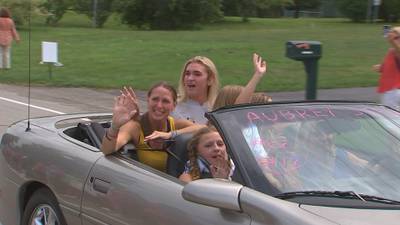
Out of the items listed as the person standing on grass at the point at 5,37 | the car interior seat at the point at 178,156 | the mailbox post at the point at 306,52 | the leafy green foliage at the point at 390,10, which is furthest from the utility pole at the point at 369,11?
the car interior seat at the point at 178,156

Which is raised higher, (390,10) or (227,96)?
(390,10)

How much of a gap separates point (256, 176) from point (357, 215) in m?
0.53

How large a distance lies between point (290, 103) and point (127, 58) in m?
18.1

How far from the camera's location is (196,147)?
3.57 m

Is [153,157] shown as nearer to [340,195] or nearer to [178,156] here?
[178,156]

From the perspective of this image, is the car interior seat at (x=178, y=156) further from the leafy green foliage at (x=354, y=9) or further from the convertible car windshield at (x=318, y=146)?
the leafy green foliage at (x=354, y=9)

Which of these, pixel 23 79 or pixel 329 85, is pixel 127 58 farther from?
pixel 329 85

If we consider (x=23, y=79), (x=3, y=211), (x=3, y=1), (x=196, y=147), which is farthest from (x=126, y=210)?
(x=3, y=1)

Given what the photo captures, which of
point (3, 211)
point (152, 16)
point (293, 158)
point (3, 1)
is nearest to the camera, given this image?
point (293, 158)

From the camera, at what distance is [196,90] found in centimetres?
478

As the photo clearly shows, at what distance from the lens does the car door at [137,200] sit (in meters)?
2.90

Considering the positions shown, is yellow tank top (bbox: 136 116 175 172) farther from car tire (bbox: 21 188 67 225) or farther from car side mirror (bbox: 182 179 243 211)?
car side mirror (bbox: 182 179 243 211)

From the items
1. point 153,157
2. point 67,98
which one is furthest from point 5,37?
point 153,157

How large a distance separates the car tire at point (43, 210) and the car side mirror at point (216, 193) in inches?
54.4
